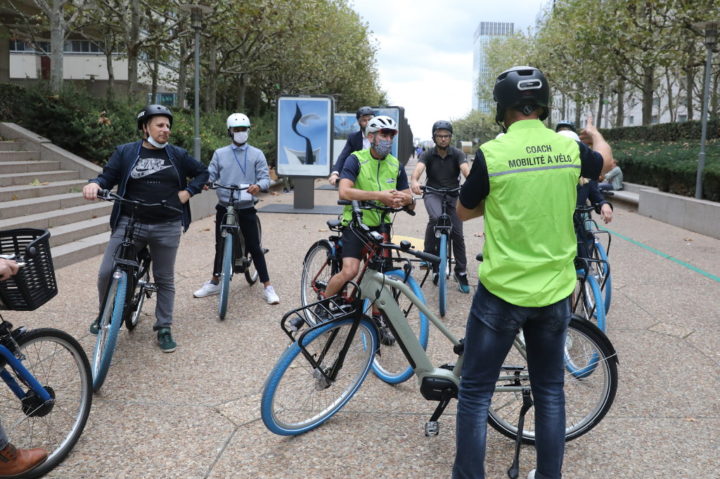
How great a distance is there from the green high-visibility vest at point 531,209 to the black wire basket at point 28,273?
2.05 metres

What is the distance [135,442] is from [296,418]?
89 cm

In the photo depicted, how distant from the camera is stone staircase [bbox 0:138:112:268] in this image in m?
8.73

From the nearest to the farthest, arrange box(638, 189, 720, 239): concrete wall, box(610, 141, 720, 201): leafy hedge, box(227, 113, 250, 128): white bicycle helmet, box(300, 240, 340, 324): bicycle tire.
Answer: box(300, 240, 340, 324): bicycle tire < box(227, 113, 250, 128): white bicycle helmet < box(638, 189, 720, 239): concrete wall < box(610, 141, 720, 201): leafy hedge

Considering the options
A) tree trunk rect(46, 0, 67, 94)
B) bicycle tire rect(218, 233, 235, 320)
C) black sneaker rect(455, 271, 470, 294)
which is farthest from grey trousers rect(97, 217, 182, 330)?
tree trunk rect(46, 0, 67, 94)

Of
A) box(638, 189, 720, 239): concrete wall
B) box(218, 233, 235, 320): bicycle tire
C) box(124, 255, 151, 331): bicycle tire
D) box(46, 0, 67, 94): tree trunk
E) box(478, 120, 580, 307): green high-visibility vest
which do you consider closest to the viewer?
Result: box(478, 120, 580, 307): green high-visibility vest

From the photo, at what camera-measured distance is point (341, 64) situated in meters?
39.8

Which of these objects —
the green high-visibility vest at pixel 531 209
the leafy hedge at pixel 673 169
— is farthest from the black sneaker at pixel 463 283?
the leafy hedge at pixel 673 169

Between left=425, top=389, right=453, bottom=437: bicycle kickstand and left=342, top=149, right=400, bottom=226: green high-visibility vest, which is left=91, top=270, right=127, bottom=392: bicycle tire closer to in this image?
left=342, top=149, right=400, bottom=226: green high-visibility vest

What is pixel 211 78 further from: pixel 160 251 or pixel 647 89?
pixel 160 251

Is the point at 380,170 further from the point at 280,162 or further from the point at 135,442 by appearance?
the point at 280,162

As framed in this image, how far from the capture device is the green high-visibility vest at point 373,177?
4.95 metres

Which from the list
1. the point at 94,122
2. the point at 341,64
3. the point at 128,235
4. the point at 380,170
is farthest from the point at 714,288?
the point at 341,64

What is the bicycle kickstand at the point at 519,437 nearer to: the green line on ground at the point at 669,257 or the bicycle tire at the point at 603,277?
the bicycle tire at the point at 603,277

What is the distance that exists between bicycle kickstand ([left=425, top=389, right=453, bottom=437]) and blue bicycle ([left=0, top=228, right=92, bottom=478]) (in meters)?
1.85
